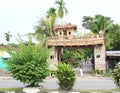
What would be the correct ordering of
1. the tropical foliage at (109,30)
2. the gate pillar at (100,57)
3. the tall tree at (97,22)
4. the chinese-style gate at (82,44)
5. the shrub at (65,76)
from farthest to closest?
the tall tree at (97,22) < the tropical foliage at (109,30) < the chinese-style gate at (82,44) < the gate pillar at (100,57) < the shrub at (65,76)

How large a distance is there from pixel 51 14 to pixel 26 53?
24909 mm

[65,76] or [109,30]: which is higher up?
[109,30]

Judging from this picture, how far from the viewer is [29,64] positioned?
17906mm

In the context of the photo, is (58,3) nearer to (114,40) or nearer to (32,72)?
(114,40)

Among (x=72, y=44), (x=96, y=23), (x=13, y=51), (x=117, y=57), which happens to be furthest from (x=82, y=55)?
(x=13, y=51)

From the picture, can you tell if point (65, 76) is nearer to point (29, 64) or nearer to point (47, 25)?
point (29, 64)

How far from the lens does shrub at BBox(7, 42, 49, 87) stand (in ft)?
58.7

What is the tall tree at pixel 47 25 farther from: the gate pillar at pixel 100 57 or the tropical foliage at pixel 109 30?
the tropical foliage at pixel 109 30

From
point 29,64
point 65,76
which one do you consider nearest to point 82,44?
point 65,76

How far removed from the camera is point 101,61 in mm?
35688

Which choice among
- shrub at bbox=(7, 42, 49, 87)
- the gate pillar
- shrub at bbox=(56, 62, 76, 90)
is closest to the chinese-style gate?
the gate pillar

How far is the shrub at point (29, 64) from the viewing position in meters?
17.9

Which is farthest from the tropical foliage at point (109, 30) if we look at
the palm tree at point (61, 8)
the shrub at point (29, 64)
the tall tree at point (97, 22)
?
the shrub at point (29, 64)

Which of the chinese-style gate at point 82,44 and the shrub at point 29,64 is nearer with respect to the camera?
the shrub at point 29,64
